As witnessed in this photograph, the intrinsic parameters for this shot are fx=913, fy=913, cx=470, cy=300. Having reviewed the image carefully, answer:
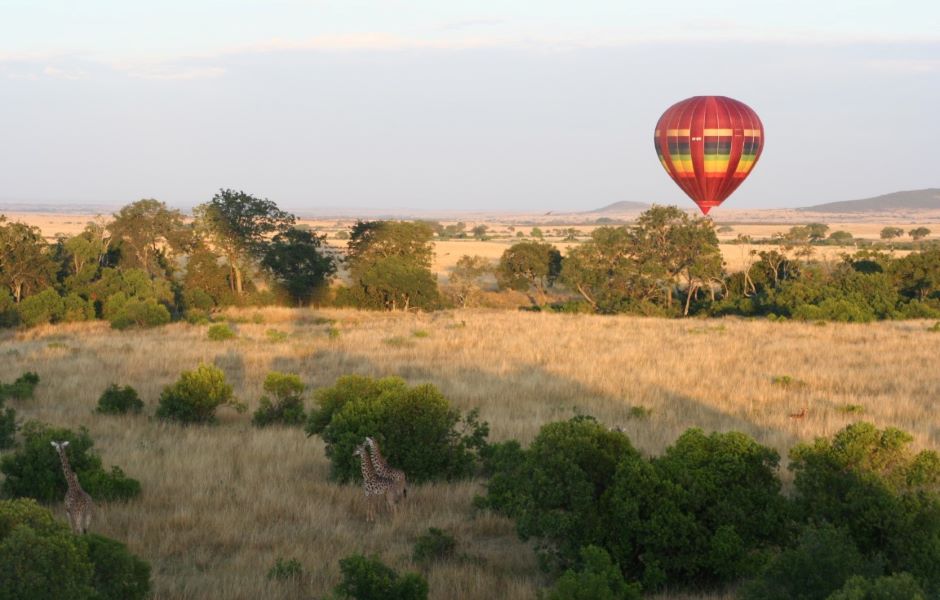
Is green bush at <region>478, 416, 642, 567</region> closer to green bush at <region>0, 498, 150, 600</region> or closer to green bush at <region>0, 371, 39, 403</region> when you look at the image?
green bush at <region>0, 498, 150, 600</region>

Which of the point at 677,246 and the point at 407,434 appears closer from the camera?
the point at 407,434

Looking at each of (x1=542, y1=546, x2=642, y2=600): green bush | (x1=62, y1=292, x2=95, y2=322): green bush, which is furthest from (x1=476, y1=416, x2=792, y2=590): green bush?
(x1=62, y1=292, x2=95, y2=322): green bush

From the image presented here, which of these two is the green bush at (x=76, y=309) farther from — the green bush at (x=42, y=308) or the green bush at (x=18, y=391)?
the green bush at (x=18, y=391)

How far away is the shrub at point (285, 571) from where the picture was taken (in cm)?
712

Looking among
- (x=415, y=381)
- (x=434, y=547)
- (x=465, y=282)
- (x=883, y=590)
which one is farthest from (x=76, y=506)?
(x=465, y=282)

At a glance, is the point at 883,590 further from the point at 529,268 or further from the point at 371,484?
the point at 529,268

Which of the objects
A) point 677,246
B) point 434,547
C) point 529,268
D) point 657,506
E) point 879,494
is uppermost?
point 677,246

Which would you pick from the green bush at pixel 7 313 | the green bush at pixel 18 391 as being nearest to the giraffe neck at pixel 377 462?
the green bush at pixel 18 391

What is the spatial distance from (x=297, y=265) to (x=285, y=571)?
117 ft

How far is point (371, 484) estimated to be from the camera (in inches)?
357

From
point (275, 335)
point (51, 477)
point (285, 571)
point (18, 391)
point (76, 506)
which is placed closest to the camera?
point (285, 571)

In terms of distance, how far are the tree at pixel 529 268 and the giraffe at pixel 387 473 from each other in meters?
37.9

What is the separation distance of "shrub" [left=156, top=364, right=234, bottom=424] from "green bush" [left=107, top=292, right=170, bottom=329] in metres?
17.6

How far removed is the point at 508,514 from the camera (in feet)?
28.5
